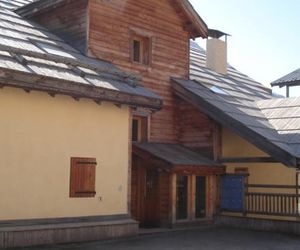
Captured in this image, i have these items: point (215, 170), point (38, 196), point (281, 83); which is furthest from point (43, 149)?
point (281, 83)

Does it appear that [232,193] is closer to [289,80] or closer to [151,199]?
[151,199]

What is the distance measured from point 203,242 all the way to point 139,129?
515 cm

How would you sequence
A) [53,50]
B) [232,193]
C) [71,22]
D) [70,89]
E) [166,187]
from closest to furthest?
1. [70,89]
2. [53,50]
3. [166,187]
4. [71,22]
5. [232,193]

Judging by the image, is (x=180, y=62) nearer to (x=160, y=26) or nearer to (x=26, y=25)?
(x=160, y=26)

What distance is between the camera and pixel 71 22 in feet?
55.3

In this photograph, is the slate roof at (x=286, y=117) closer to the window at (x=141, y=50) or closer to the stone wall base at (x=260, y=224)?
the stone wall base at (x=260, y=224)

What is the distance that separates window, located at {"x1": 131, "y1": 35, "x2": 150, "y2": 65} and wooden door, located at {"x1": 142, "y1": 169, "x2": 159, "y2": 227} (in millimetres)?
3938

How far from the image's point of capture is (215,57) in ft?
77.7

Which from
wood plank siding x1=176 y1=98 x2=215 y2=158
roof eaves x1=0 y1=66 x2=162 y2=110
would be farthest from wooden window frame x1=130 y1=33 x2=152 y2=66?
roof eaves x1=0 y1=66 x2=162 y2=110

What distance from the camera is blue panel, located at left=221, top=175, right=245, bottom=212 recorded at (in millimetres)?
17422

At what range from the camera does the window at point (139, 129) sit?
1759 centimetres

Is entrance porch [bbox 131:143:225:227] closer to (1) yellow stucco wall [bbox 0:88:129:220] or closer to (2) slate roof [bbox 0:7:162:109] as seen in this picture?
(1) yellow stucco wall [bbox 0:88:129:220]

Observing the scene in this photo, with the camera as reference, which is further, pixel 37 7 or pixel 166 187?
pixel 37 7

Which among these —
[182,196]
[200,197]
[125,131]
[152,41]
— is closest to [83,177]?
[125,131]
